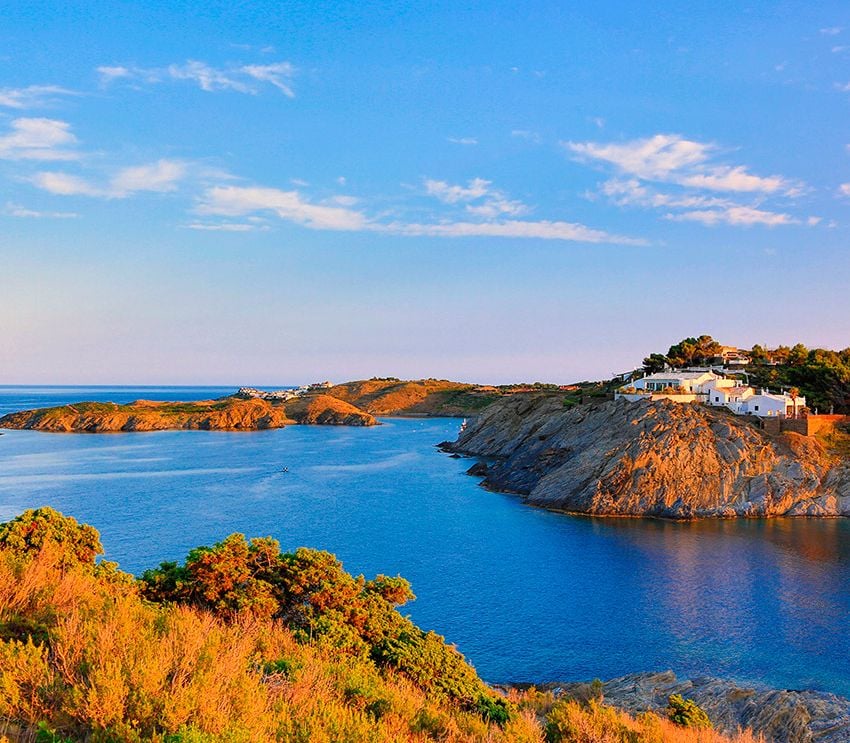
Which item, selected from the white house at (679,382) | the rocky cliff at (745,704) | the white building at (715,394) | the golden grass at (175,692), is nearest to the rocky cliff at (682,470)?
the white building at (715,394)

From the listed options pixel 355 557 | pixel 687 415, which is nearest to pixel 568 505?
pixel 687 415

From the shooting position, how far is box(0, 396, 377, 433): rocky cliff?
154 metres

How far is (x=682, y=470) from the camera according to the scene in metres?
63.3

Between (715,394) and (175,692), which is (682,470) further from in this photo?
(175,692)

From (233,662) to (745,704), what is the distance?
21398mm

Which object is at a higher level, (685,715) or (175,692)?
(175,692)

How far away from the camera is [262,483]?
3091 inches

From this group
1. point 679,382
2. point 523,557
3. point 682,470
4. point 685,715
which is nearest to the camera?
point 685,715

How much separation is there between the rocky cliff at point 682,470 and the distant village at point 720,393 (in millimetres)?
4246

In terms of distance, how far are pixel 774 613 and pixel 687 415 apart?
1456 inches

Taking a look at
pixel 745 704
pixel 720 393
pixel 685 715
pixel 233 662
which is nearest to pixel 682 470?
pixel 720 393

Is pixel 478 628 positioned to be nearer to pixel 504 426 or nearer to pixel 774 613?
pixel 774 613

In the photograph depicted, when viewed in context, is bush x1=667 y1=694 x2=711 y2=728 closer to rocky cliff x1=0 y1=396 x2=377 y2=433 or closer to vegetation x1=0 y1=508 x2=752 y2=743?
vegetation x1=0 y1=508 x2=752 y2=743

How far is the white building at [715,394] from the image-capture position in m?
72.7
